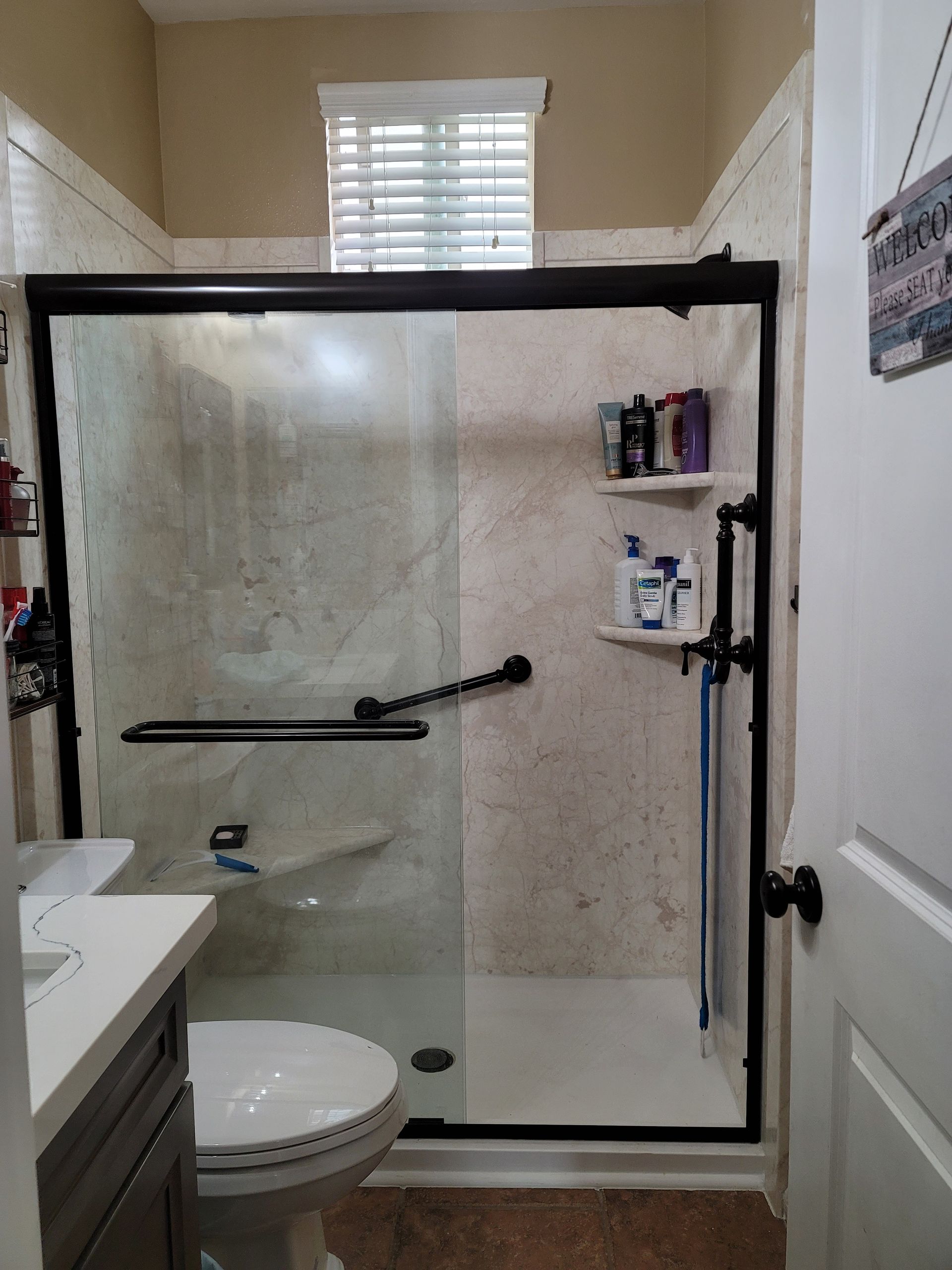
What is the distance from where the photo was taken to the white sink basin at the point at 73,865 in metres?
1.40

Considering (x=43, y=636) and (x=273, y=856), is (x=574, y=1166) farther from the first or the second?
(x=43, y=636)

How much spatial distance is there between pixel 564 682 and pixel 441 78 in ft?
5.50

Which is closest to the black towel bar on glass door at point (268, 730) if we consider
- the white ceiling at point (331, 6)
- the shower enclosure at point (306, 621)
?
the shower enclosure at point (306, 621)

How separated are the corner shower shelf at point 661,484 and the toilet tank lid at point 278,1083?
4.55 feet

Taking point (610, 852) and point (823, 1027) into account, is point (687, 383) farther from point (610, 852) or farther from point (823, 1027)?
point (823, 1027)

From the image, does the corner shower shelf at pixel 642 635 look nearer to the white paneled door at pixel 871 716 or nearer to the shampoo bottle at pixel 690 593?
the shampoo bottle at pixel 690 593

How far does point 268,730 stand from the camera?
1651 millimetres

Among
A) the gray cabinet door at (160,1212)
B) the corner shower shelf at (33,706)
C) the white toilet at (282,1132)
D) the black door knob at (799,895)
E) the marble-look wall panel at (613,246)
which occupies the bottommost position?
the white toilet at (282,1132)

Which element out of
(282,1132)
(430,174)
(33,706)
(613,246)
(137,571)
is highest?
(430,174)

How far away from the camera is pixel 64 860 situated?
1.49 metres

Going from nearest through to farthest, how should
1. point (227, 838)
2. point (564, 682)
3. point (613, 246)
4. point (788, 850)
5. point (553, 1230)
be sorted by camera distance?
point (788, 850) < point (553, 1230) < point (227, 838) < point (613, 246) < point (564, 682)

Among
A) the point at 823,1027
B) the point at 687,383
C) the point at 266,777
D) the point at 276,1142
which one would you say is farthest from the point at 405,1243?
the point at 687,383

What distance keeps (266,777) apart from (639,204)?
70.8 inches

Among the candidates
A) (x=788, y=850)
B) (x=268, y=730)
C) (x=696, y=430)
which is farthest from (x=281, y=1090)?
(x=696, y=430)
